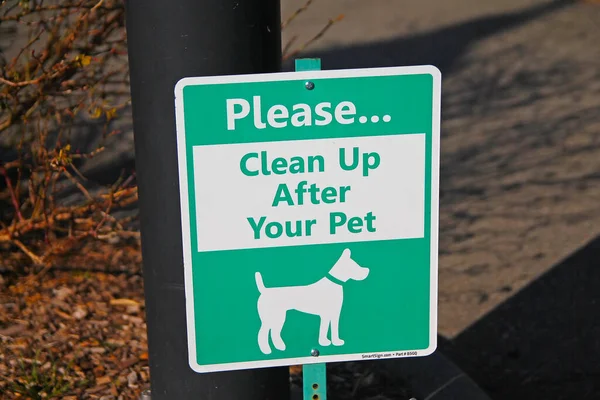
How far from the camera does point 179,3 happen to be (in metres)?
1.92

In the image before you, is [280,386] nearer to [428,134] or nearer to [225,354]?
Answer: [225,354]

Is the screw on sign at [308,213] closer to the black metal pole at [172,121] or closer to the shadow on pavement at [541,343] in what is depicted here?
the black metal pole at [172,121]

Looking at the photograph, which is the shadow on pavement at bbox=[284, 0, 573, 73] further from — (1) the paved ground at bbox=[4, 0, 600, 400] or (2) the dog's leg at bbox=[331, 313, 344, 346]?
(2) the dog's leg at bbox=[331, 313, 344, 346]

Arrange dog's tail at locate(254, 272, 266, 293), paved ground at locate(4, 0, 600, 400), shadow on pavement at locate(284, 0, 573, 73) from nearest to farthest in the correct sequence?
dog's tail at locate(254, 272, 266, 293)
paved ground at locate(4, 0, 600, 400)
shadow on pavement at locate(284, 0, 573, 73)

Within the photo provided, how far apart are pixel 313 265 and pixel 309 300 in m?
0.08

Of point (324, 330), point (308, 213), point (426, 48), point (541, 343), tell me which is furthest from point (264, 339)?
point (426, 48)

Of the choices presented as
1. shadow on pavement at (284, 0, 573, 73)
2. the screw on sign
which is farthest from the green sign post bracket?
shadow on pavement at (284, 0, 573, 73)

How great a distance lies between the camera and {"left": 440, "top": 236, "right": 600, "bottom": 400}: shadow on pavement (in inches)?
161

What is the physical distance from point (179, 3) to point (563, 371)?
9.42 feet

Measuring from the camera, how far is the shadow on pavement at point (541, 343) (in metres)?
Result: 4.10

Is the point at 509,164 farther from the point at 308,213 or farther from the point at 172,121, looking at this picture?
the point at 172,121

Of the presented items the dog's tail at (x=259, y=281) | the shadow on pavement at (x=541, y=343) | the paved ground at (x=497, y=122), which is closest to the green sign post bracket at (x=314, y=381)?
the dog's tail at (x=259, y=281)

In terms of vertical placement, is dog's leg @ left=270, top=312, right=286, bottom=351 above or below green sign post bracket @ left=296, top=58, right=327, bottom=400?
above

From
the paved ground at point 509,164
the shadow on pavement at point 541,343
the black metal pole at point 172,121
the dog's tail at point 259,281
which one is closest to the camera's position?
the black metal pole at point 172,121
